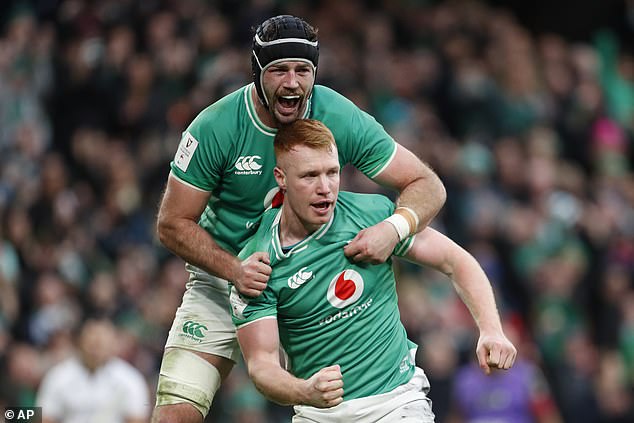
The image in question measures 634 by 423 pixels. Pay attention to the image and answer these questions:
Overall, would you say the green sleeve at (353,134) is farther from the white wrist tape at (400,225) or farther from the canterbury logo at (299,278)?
the canterbury logo at (299,278)

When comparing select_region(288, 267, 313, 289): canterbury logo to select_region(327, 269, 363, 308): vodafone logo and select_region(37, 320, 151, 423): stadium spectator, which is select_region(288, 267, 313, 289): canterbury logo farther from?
select_region(37, 320, 151, 423): stadium spectator

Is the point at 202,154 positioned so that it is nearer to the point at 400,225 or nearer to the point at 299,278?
the point at 299,278

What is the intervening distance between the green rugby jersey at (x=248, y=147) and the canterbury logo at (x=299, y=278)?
662 millimetres

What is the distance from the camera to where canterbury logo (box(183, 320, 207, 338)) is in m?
6.73

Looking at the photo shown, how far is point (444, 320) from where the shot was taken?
12906 millimetres

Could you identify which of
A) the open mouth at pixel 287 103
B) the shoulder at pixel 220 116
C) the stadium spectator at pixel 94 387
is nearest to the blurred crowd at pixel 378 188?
the stadium spectator at pixel 94 387

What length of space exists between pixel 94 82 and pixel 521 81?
5.30 metres

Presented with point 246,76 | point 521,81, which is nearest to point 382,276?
point 246,76

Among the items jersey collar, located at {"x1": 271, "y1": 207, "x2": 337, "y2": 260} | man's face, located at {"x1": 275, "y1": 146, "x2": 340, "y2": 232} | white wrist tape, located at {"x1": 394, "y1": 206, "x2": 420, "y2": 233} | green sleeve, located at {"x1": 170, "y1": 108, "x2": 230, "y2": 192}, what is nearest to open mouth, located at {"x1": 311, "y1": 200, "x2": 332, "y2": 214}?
man's face, located at {"x1": 275, "y1": 146, "x2": 340, "y2": 232}

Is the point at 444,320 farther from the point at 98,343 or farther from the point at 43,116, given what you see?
the point at 43,116

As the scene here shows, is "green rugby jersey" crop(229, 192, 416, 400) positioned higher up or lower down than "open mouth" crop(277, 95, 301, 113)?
lower down

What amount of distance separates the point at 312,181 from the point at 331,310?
61 centimetres

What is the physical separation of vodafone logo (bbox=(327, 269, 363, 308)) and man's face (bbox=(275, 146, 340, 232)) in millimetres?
270

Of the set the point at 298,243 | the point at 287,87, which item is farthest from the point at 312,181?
the point at 287,87
